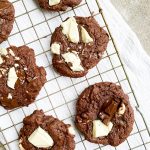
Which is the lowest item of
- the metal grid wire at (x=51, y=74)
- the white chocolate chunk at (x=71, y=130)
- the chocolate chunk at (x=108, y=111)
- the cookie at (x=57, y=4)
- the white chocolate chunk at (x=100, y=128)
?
the white chocolate chunk at (x=100, y=128)

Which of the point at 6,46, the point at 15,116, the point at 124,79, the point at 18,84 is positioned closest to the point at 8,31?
the point at 6,46

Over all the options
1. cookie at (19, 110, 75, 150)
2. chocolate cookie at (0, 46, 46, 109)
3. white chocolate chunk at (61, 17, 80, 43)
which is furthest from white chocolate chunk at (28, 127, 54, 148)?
white chocolate chunk at (61, 17, 80, 43)

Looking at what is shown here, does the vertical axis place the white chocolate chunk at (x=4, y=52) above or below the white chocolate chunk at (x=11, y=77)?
above

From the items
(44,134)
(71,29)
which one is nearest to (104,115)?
(44,134)

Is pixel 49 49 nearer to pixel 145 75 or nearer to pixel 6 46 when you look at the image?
pixel 6 46

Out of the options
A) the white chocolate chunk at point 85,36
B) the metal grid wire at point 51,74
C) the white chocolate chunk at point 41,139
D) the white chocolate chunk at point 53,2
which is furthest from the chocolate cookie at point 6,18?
Answer: the white chocolate chunk at point 41,139

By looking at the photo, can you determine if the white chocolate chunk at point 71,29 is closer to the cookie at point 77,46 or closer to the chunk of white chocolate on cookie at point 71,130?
the cookie at point 77,46
